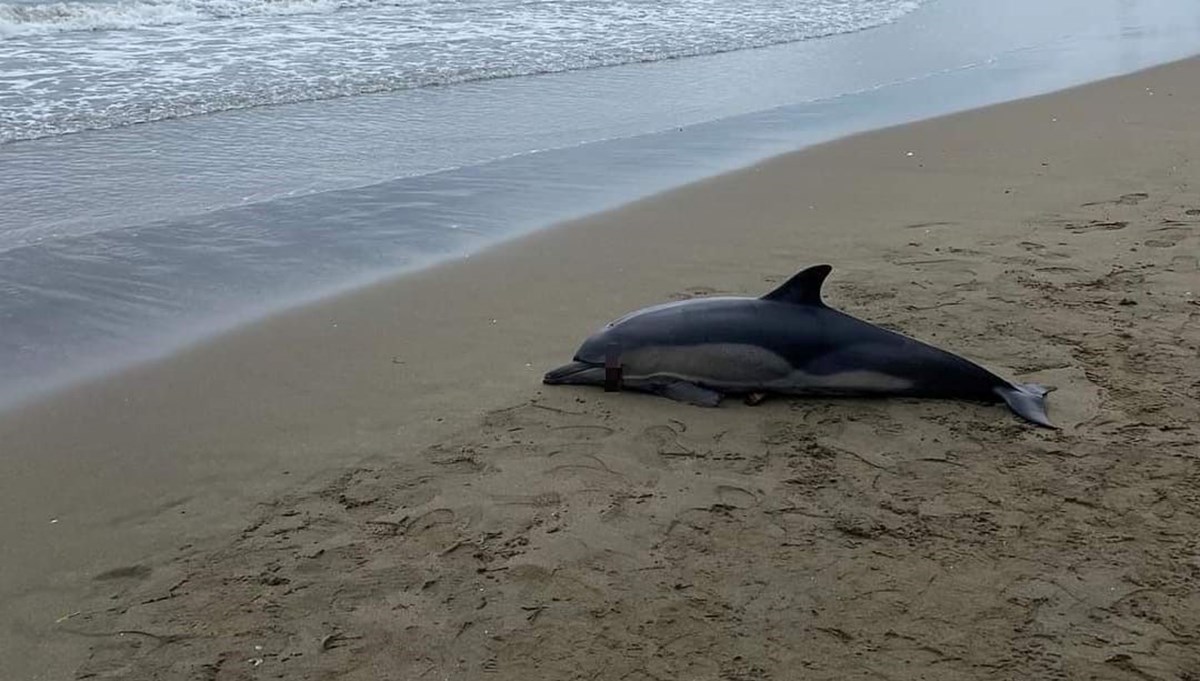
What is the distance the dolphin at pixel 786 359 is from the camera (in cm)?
500

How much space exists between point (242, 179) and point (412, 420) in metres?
4.45

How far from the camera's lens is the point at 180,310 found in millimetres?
6230

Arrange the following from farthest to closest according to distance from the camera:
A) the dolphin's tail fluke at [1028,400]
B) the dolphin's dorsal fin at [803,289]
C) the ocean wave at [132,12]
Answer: the ocean wave at [132,12] → the dolphin's dorsal fin at [803,289] → the dolphin's tail fluke at [1028,400]

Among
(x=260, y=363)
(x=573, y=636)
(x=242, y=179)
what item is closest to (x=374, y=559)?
(x=573, y=636)

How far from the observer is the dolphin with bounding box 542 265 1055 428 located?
5.00 meters

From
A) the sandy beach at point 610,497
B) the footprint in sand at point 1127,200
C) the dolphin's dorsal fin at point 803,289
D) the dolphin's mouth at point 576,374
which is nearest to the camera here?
the sandy beach at point 610,497

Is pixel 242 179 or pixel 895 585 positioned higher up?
pixel 242 179

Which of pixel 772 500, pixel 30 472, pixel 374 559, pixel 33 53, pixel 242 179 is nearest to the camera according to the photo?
pixel 374 559

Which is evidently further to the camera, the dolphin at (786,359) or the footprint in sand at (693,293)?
the footprint in sand at (693,293)

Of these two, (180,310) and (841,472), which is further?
(180,310)

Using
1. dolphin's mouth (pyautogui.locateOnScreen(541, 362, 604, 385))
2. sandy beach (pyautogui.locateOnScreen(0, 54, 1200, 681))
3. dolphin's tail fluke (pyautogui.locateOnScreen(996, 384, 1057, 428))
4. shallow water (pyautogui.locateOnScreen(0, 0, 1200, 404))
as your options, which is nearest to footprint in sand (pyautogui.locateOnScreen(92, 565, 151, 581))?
sandy beach (pyautogui.locateOnScreen(0, 54, 1200, 681))

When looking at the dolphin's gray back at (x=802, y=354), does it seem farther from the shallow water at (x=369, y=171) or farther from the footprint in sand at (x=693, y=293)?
the shallow water at (x=369, y=171)

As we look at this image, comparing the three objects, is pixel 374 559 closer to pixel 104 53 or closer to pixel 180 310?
pixel 180 310

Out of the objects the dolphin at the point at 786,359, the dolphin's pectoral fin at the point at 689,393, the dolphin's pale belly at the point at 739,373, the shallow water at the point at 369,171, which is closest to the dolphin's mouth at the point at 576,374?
the dolphin at the point at 786,359
